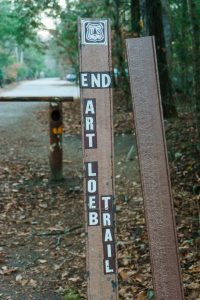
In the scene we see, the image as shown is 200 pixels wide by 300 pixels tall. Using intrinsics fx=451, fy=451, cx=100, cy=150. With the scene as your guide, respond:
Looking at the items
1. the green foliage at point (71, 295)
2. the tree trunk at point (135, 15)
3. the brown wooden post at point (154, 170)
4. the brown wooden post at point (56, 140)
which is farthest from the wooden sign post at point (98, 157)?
the tree trunk at point (135, 15)

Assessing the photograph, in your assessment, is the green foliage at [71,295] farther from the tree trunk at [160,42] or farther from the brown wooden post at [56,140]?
the tree trunk at [160,42]

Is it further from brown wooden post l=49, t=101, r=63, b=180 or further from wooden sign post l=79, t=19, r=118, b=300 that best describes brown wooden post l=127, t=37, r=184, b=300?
brown wooden post l=49, t=101, r=63, b=180

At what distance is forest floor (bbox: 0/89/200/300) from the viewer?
14.3 ft

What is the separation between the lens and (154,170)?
297cm

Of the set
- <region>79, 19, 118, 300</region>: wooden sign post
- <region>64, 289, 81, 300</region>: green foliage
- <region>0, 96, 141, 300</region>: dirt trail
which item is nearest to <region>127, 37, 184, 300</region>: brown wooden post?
<region>79, 19, 118, 300</region>: wooden sign post

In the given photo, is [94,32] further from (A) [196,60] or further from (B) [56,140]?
(B) [56,140]

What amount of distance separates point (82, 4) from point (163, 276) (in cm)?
1884

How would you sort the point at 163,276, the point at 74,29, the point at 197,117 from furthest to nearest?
the point at 74,29 → the point at 197,117 → the point at 163,276

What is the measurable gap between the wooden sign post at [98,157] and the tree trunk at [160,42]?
7.69m

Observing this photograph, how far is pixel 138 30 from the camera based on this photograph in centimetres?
1327

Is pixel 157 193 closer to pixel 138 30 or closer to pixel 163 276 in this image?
pixel 163 276

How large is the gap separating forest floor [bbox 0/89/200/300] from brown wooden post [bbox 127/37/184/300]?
1072 mm

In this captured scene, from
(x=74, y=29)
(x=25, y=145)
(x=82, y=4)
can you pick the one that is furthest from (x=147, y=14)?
(x=74, y=29)

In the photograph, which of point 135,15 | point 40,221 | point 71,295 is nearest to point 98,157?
point 71,295
